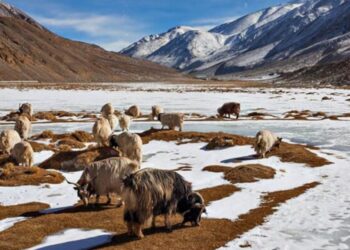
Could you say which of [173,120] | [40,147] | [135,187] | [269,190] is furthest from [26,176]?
[173,120]

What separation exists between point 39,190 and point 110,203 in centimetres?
357

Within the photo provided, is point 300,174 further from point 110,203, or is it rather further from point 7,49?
point 7,49

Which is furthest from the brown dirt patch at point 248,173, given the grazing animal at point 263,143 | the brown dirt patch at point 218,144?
the brown dirt patch at point 218,144

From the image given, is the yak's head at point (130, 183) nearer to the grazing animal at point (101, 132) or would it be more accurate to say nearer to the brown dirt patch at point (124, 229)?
the brown dirt patch at point (124, 229)

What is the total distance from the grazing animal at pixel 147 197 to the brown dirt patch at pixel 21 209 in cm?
405

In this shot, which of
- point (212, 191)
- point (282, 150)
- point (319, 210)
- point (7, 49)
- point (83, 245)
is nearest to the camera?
point (83, 245)

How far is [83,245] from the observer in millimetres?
10695

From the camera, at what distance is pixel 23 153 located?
19.3 meters

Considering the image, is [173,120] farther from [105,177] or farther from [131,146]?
[105,177]

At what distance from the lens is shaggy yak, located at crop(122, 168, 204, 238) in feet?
35.1

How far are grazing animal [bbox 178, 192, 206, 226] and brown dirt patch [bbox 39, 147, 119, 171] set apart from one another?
8502 millimetres

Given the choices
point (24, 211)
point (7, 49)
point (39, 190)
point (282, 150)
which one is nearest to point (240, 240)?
point (24, 211)

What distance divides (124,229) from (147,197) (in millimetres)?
1376

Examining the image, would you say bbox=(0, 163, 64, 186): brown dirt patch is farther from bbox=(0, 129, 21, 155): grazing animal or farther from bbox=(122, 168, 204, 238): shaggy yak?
bbox=(122, 168, 204, 238): shaggy yak
